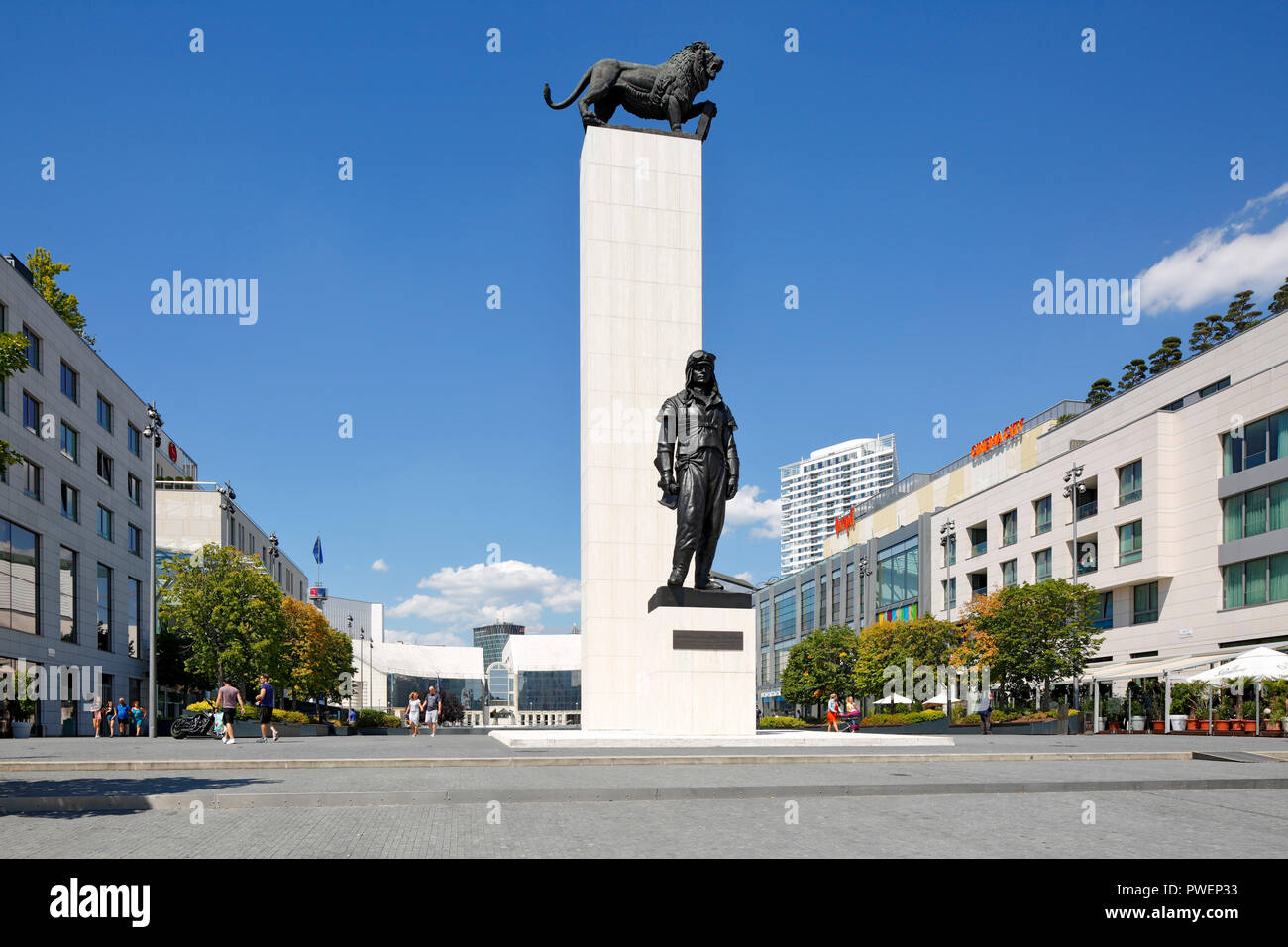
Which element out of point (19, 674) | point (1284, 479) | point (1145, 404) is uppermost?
point (1145, 404)

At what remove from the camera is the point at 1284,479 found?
45625mm

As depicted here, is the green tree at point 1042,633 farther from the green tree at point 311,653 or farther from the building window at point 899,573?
the green tree at point 311,653

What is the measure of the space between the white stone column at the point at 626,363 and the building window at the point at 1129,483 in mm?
34534

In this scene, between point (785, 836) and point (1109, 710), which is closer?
point (785, 836)

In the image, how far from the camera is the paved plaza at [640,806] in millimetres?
9109

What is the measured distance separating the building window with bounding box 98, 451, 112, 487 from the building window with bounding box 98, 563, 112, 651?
192 inches

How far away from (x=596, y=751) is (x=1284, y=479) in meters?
38.4

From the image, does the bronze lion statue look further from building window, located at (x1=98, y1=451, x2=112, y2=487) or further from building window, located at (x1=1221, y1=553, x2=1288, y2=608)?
building window, located at (x1=98, y1=451, x2=112, y2=487)

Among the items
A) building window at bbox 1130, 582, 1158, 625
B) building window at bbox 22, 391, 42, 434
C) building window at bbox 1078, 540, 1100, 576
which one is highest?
building window at bbox 22, 391, 42, 434

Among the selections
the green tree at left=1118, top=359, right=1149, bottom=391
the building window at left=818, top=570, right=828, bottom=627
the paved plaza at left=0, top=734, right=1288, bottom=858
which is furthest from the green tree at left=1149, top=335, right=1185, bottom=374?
the paved plaza at left=0, top=734, right=1288, bottom=858

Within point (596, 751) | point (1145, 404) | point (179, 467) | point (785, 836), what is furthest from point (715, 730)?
point (179, 467)

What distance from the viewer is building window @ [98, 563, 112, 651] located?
57366mm
